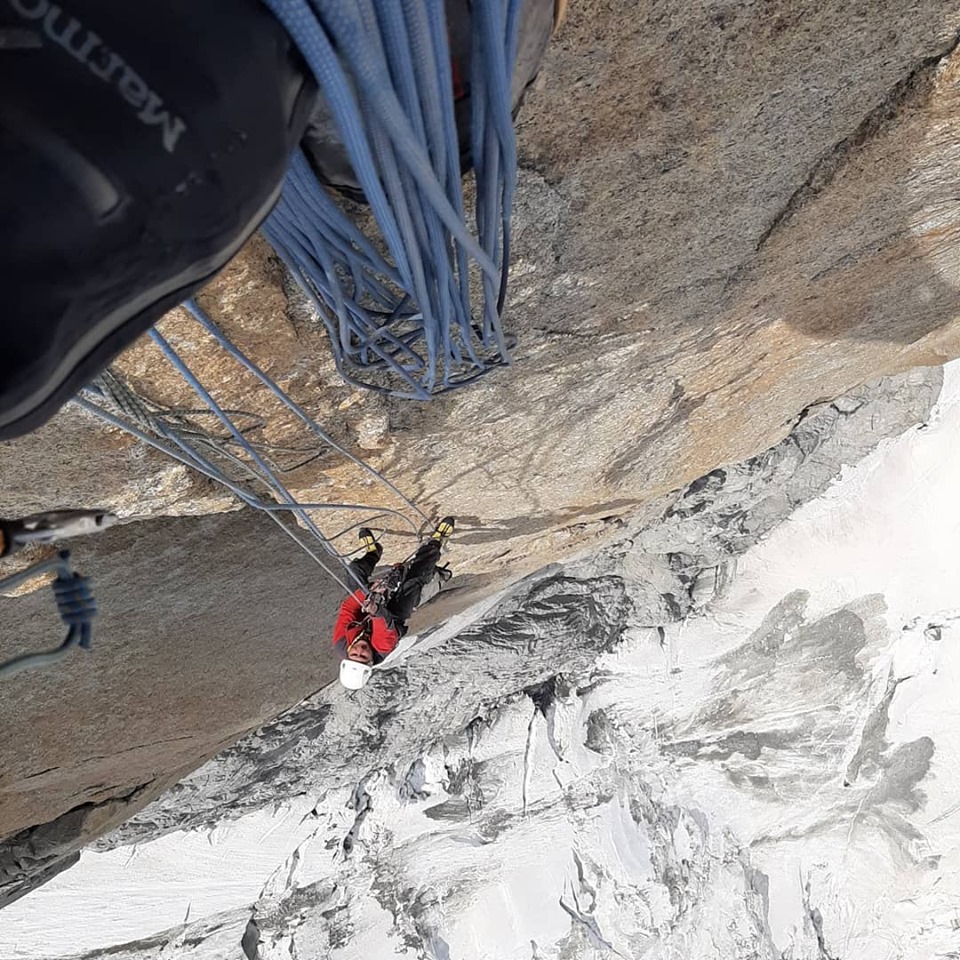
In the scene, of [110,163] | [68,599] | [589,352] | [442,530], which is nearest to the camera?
[110,163]

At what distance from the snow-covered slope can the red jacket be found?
2032 mm

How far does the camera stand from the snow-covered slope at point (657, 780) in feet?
14.2

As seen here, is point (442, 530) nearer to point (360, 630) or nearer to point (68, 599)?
point (360, 630)

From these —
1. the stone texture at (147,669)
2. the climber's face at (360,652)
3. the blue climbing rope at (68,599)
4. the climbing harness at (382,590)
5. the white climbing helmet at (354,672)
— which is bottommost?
the blue climbing rope at (68,599)

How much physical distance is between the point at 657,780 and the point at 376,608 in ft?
12.5

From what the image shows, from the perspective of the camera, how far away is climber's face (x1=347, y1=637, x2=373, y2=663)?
79.8 inches

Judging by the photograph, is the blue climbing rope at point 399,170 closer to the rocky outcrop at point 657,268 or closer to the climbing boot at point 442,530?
the rocky outcrop at point 657,268

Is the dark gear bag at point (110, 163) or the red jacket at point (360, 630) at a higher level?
the red jacket at point (360, 630)

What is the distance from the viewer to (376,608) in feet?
6.66

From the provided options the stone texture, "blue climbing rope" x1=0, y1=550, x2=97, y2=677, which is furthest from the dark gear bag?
the stone texture

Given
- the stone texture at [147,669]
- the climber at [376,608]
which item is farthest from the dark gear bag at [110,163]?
the stone texture at [147,669]

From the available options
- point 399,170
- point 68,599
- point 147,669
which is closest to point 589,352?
point 399,170

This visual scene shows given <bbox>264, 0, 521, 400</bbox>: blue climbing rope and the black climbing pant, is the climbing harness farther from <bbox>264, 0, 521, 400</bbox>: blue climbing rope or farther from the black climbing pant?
<bbox>264, 0, 521, 400</bbox>: blue climbing rope

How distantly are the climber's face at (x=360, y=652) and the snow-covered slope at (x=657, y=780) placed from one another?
212cm
